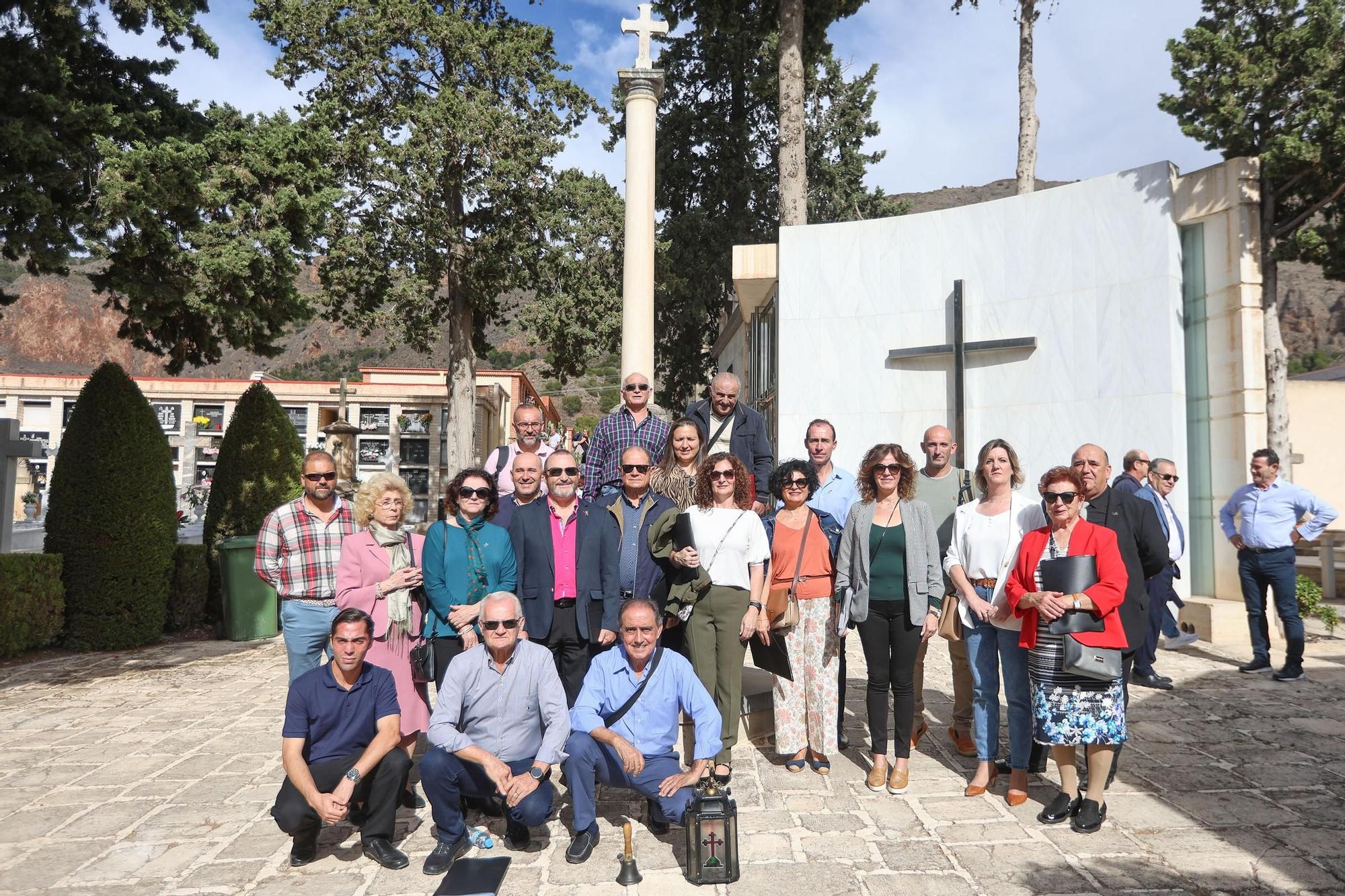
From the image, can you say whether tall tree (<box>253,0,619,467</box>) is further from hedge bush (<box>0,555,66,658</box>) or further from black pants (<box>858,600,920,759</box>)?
black pants (<box>858,600,920,759</box>)

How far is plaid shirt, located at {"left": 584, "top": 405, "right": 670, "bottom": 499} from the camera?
5.66 metres

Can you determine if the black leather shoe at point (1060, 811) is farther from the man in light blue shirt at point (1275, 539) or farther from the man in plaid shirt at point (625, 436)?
the man in light blue shirt at point (1275, 539)

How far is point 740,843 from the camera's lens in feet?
13.2

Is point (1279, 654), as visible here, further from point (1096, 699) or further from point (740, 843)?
point (740, 843)

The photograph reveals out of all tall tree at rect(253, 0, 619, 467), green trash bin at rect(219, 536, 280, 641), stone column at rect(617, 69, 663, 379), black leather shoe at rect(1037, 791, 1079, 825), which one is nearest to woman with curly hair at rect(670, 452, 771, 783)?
black leather shoe at rect(1037, 791, 1079, 825)

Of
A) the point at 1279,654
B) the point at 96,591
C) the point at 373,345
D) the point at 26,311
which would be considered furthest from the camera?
the point at 373,345

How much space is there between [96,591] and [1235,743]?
1028 cm

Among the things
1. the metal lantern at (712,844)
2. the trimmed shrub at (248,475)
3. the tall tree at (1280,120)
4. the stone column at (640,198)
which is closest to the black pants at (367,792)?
the metal lantern at (712,844)

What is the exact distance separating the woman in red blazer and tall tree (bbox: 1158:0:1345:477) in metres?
7.00

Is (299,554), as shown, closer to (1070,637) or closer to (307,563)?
(307,563)

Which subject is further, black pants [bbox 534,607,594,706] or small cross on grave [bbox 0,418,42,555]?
small cross on grave [bbox 0,418,42,555]

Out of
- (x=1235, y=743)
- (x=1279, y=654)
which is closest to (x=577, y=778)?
(x=1235, y=743)

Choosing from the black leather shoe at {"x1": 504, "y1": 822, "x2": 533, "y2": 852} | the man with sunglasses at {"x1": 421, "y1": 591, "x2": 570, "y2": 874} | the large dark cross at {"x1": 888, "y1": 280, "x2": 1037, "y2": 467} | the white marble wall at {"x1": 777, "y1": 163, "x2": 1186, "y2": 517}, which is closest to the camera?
the man with sunglasses at {"x1": 421, "y1": 591, "x2": 570, "y2": 874}

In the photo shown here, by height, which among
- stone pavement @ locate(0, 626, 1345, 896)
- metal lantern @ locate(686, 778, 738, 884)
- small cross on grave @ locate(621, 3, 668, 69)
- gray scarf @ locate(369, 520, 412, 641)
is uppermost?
small cross on grave @ locate(621, 3, 668, 69)
